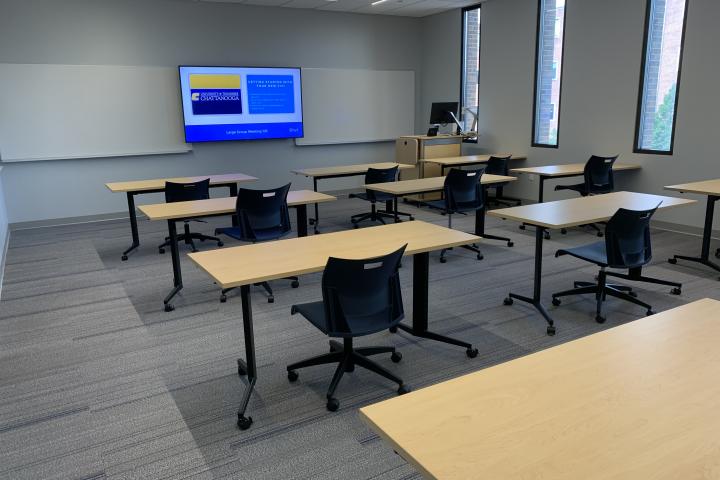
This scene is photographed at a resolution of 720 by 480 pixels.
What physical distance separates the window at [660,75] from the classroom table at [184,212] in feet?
13.9

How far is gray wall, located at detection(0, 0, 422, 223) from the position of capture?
22.5 ft

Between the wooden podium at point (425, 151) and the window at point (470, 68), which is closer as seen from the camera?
the wooden podium at point (425, 151)

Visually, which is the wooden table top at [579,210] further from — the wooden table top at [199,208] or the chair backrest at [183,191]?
the chair backrest at [183,191]

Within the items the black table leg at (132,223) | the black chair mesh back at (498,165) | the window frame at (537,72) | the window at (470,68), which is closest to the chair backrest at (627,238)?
the black chair mesh back at (498,165)

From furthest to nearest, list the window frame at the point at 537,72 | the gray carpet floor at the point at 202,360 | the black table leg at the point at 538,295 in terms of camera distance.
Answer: the window frame at the point at 537,72 < the black table leg at the point at 538,295 < the gray carpet floor at the point at 202,360

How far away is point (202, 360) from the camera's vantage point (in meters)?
3.31

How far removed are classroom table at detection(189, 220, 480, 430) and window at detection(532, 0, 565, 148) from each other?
5.00m

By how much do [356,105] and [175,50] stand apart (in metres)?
3.06

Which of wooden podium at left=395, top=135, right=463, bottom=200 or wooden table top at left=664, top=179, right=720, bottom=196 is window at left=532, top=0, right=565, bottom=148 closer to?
wooden podium at left=395, top=135, right=463, bottom=200

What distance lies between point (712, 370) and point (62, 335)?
12.5 feet

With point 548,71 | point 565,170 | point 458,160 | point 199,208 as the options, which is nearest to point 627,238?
point 565,170

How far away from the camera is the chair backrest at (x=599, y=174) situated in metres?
6.07

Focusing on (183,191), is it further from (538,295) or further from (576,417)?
(576,417)

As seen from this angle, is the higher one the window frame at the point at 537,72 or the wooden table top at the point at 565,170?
the window frame at the point at 537,72
